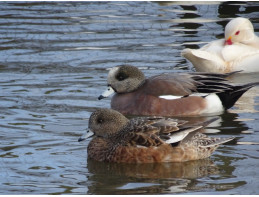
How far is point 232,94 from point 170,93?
0.78 meters

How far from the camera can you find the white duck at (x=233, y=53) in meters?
11.1

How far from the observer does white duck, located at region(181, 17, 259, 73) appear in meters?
11.1

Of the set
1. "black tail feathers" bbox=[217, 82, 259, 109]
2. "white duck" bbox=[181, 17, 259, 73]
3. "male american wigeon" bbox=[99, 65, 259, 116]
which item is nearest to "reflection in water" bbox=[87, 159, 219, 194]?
"male american wigeon" bbox=[99, 65, 259, 116]

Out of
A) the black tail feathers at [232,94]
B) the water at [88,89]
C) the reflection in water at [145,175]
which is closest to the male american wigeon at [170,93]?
the black tail feathers at [232,94]

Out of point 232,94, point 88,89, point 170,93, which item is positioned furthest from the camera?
point 88,89

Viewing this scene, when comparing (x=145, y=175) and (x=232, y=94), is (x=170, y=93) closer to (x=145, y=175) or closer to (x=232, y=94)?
(x=232, y=94)

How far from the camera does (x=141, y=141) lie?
686cm

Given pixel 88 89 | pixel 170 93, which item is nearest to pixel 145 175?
pixel 170 93

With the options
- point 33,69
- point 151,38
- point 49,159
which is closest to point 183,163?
point 49,159

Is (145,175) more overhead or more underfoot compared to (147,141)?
more underfoot

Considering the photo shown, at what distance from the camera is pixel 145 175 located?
655cm

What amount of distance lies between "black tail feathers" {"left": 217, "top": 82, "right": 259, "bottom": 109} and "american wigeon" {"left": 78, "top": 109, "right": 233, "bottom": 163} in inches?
79.9

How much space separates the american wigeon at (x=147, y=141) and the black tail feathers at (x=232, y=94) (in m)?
2.03

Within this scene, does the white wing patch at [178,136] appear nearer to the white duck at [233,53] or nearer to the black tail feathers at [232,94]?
the black tail feathers at [232,94]
